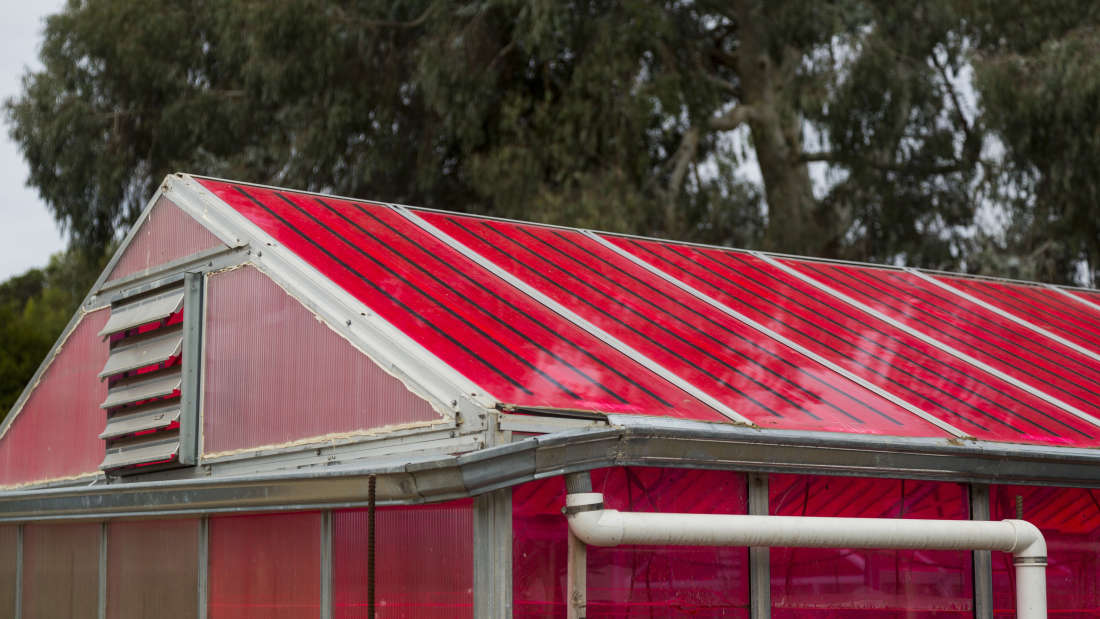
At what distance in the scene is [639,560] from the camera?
5523 millimetres

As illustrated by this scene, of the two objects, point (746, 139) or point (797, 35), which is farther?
point (746, 139)

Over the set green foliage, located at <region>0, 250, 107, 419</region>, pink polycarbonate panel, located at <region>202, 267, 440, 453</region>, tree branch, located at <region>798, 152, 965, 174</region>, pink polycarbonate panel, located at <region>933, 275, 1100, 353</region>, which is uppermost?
tree branch, located at <region>798, 152, 965, 174</region>

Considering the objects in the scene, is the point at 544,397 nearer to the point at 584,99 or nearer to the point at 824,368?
the point at 824,368

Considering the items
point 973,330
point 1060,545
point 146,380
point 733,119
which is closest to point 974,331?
point 973,330

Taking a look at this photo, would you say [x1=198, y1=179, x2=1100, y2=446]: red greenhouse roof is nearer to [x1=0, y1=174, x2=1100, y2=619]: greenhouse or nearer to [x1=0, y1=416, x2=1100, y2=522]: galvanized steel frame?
[x1=0, y1=174, x2=1100, y2=619]: greenhouse

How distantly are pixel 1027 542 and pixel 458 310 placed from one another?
2734 mm

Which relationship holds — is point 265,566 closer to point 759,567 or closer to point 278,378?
point 278,378

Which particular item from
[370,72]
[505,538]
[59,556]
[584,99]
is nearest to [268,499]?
[505,538]

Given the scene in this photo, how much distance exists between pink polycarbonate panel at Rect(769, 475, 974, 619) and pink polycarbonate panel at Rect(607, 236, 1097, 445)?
43 centimetres

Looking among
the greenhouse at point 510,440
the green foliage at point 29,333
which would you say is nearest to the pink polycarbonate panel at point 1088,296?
the greenhouse at point 510,440

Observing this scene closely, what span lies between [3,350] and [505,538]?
18948 mm

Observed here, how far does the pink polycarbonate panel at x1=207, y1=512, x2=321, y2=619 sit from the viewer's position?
5.95 metres

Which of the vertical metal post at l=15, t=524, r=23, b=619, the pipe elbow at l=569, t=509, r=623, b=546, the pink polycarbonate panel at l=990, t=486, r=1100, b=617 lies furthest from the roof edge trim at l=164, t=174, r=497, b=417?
the pink polycarbonate panel at l=990, t=486, r=1100, b=617

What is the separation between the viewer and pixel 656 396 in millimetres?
5914
